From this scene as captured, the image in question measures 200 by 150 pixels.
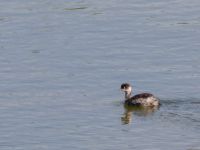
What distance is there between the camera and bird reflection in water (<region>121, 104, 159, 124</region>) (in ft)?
92.3

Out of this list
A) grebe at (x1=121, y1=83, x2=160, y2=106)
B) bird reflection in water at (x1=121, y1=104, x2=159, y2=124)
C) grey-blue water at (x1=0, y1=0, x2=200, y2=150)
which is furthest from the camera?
grebe at (x1=121, y1=83, x2=160, y2=106)

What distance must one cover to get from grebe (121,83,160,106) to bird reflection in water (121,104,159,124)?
12cm

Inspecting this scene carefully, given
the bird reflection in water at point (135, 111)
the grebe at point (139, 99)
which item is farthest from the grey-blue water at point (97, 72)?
the grebe at point (139, 99)

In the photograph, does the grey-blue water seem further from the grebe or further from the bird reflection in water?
the grebe

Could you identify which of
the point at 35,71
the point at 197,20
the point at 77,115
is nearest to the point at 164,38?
the point at 197,20

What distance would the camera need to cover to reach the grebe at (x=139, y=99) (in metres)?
28.5

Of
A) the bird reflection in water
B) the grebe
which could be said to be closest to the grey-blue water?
the bird reflection in water

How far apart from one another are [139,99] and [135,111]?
0.36m

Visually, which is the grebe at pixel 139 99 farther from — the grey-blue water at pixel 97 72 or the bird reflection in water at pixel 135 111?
the grey-blue water at pixel 97 72

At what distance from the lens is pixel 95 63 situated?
107 feet

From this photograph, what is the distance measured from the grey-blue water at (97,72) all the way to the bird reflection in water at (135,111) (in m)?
0.06

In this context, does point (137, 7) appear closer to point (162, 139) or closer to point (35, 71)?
point (35, 71)

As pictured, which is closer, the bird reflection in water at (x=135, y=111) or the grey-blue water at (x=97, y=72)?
the grey-blue water at (x=97, y=72)

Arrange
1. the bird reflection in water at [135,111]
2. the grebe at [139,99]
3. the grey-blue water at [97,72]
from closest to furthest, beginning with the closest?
the grey-blue water at [97,72] < the bird reflection in water at [135,111] < the grebe at [139,99]
